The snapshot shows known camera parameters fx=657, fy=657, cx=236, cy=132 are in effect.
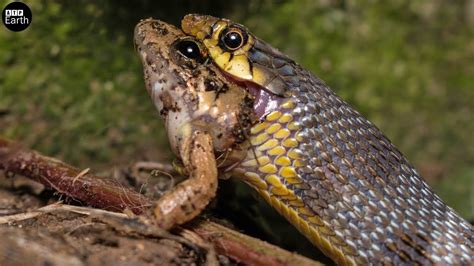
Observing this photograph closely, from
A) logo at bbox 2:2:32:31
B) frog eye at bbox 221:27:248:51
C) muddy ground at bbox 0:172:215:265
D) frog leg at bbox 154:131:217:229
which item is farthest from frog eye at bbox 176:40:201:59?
logo at bbox 2:2:32:31

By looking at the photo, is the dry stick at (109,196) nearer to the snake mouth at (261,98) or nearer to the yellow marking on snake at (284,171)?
the yellow marking on snake at (284,171)

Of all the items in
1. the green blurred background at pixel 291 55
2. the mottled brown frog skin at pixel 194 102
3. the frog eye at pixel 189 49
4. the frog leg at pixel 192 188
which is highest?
the green blurred background at pixel 291 55

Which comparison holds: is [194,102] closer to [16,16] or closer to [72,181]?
[72,181]

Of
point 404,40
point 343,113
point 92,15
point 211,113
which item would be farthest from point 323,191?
point 404,40

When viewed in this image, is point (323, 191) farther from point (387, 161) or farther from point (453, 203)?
point (453, 203)

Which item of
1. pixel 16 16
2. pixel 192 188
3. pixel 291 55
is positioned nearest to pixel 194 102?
pixel 192 188

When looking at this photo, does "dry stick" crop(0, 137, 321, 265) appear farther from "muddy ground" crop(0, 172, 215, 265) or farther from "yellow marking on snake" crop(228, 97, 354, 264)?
"yellow marking on snake" crop(228, 97, 354, 264)

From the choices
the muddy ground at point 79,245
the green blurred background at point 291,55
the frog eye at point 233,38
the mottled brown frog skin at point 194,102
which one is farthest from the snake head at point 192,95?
the green blurred background at point 291,55
